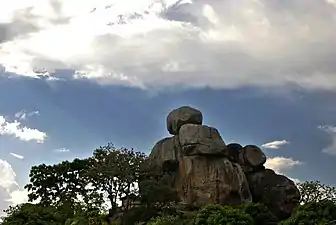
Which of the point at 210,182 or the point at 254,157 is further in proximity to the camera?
the point at 254,157

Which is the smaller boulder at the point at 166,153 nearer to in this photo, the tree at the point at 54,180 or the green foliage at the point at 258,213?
the tree at the point at 54,180

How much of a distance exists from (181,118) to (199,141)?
3.51m

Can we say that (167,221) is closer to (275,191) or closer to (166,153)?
(166,153)

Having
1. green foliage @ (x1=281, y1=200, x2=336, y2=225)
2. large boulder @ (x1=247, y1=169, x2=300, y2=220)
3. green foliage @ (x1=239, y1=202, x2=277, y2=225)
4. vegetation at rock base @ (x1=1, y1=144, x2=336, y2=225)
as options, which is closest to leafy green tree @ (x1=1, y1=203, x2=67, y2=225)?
vegetation at rock base @ (x1=1, y1=144, x2=336, y2=225)

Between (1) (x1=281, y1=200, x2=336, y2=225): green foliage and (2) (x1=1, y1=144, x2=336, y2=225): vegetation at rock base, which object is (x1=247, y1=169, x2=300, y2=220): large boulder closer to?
(2) (x1=1, y1=144, x2=336, y2=225): vegetation at rock base

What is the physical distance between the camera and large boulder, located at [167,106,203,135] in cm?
5253

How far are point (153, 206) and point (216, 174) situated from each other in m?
8.31

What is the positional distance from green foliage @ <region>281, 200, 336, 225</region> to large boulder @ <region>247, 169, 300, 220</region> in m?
16.1

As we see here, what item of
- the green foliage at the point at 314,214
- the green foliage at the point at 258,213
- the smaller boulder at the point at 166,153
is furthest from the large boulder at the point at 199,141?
the green foliage at the point at 314,214

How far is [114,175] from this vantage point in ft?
141

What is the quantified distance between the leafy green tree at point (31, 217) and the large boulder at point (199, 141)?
52.4 feet

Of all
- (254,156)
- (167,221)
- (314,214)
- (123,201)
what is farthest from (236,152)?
(314,214)

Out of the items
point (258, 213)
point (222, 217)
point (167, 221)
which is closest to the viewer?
point (222, 217)

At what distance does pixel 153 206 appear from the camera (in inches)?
1681
